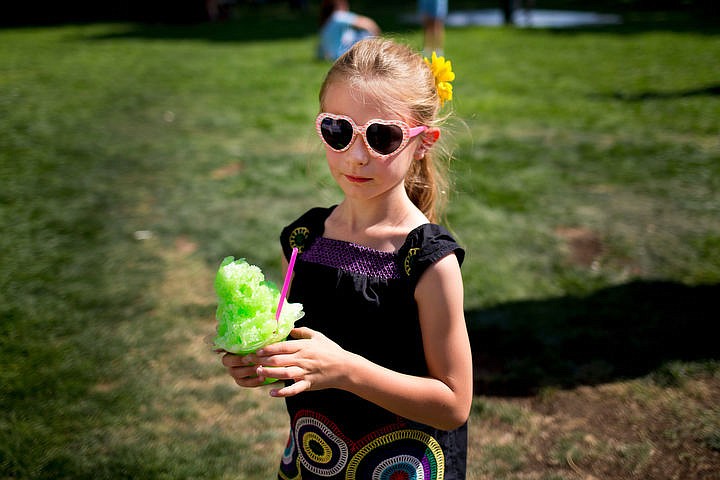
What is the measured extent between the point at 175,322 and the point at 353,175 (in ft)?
8.94

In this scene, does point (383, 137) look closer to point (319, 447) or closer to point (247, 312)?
point (247, 312)

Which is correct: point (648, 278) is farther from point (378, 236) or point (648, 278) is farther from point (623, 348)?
point (378, 236)

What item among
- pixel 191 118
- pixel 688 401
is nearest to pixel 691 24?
pixel 191 118

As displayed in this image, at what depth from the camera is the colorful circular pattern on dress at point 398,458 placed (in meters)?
1.74

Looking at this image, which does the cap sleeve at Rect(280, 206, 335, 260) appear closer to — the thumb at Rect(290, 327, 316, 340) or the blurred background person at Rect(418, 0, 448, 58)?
the thumb at Rect(290, 327, 316, 340)

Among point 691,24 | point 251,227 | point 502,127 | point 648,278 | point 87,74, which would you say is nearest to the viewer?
point 648,278

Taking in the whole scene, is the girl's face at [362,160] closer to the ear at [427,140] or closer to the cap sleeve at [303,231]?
the ear at [427,140]

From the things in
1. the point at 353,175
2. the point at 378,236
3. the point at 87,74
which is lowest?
the point at 87,74

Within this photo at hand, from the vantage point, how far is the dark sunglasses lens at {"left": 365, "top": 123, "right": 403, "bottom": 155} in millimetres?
1646

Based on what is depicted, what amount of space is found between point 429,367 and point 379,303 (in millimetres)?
206

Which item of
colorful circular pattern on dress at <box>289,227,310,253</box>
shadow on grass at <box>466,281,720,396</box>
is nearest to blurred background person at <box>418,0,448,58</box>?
shadow on grass at <box>466,281,720,396</box>

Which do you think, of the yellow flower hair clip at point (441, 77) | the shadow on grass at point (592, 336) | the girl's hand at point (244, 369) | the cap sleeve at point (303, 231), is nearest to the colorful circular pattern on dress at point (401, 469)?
the girl's hand at point (244, 369)

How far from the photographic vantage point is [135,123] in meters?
8.54

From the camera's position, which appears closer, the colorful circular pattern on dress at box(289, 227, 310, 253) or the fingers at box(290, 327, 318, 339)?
the fingers at box(290, 327, 318, 339)
